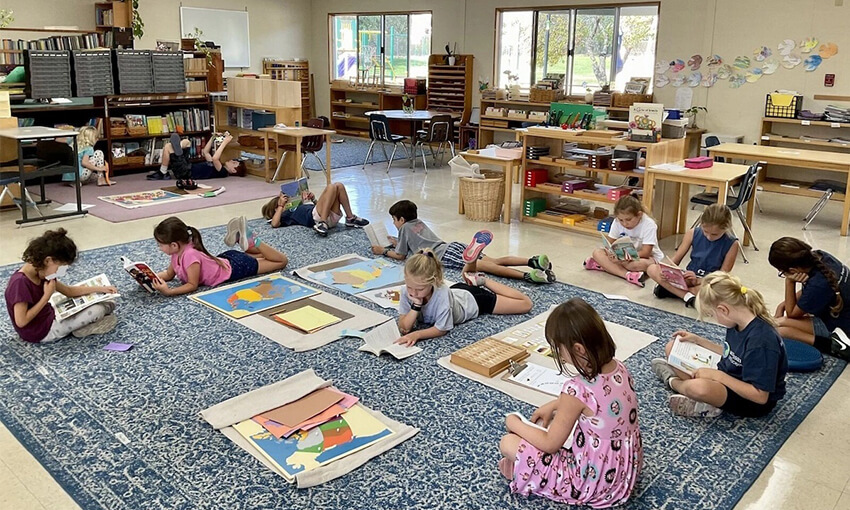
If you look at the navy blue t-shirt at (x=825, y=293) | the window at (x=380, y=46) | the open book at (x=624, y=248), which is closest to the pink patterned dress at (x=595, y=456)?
the navy blue t-shirt at (x=825, y=293)

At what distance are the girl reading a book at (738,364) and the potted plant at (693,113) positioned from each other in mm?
7192

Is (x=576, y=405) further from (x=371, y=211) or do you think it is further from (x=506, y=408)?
(x=371, y=211)

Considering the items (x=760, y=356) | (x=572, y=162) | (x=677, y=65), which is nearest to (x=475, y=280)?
(x=760, y=356)

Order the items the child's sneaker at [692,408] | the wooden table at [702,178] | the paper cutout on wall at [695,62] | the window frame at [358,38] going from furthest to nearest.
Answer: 1. the window frame at [358,38]
2. the paper cutout on wall at [695,62]
3. the wooden table at [702,178]
4. the child's sneaker at [692,408]

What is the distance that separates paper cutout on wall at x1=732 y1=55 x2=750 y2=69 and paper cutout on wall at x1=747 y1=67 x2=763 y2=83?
0.09 meters

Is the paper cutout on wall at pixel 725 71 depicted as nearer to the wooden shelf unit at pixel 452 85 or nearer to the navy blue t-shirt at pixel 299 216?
the wooden shelf unit at pixel 452 85

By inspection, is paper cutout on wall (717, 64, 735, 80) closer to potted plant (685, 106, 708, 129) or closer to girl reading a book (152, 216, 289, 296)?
potted plant (685, 106, 708, 129)

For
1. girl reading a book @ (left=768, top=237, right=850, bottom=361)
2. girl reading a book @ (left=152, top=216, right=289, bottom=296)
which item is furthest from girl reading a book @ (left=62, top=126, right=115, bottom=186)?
girl reading a book @ (left=768, top=237, right=850, bottom=361)

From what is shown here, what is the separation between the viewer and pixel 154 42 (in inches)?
490

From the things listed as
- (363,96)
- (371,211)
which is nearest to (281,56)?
(363,96)

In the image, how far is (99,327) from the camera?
401 cm

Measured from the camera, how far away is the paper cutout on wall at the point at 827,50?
845 centimetres

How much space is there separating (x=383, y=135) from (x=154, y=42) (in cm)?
527

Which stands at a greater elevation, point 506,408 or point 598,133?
point 598,133
